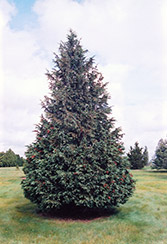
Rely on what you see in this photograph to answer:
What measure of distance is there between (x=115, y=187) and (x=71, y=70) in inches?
285

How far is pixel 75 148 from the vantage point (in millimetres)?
11461

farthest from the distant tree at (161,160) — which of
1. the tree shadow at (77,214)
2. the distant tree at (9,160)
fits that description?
the distant tree at (9,160)

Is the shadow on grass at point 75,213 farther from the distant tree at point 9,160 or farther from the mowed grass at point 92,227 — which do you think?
the distant tree at point 9,160

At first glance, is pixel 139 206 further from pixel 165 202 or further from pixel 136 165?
pixel 136 165

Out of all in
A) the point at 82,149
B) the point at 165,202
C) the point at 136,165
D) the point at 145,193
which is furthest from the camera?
the point at 136,165

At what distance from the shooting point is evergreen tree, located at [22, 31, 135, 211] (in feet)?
35.8

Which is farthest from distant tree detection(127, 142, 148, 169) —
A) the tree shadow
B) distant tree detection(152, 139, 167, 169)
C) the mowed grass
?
the tree shadow

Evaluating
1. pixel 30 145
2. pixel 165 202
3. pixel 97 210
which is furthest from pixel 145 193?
pixel 30 145

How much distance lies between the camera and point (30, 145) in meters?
12.4

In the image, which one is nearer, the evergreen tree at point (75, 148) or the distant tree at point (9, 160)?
the evergreen tree at point (75, 148)

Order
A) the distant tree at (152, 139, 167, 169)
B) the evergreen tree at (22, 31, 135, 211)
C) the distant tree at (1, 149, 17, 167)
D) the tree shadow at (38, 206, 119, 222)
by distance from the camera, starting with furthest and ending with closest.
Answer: the distant tree at (1, 149, 17, 167)
the distant tree at (152, 139, 167, 169)
the tree shadow at (38, 206, 119, 222)
the evergreen tree at (22, 31, 135, 211)

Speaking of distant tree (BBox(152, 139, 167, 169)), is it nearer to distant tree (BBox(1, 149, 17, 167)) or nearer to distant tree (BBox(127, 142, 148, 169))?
distant tree (BBox(127, 142, 148, 169))

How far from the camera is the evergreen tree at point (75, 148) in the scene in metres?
10.9

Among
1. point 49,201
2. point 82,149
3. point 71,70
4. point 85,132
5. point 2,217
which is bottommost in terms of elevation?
point 2,217
